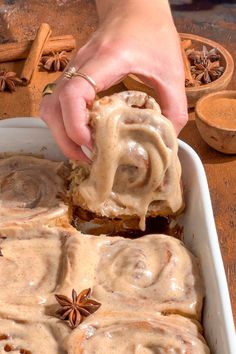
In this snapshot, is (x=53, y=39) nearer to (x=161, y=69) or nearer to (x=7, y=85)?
(x=7, y=85)

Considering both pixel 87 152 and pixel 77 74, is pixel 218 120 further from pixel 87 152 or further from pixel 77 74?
pixel 77 74

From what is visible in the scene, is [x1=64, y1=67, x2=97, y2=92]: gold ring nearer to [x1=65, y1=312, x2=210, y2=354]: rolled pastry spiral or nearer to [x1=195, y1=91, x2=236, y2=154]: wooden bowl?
[x1=65, y1=312, x2=210, y2=354]: rolled pastry spiral

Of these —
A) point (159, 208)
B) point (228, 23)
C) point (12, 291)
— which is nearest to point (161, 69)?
point (159, 208)

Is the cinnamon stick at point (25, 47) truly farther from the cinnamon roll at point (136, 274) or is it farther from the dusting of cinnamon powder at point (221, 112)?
the cinnamon roll at point (136, 274)

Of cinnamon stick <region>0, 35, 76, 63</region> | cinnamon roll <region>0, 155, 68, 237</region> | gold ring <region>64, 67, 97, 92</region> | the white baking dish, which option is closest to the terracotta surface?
cinnamon stick <region>0, 35, 76, 63</region>

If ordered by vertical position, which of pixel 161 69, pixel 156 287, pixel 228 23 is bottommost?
pixel 228 23
